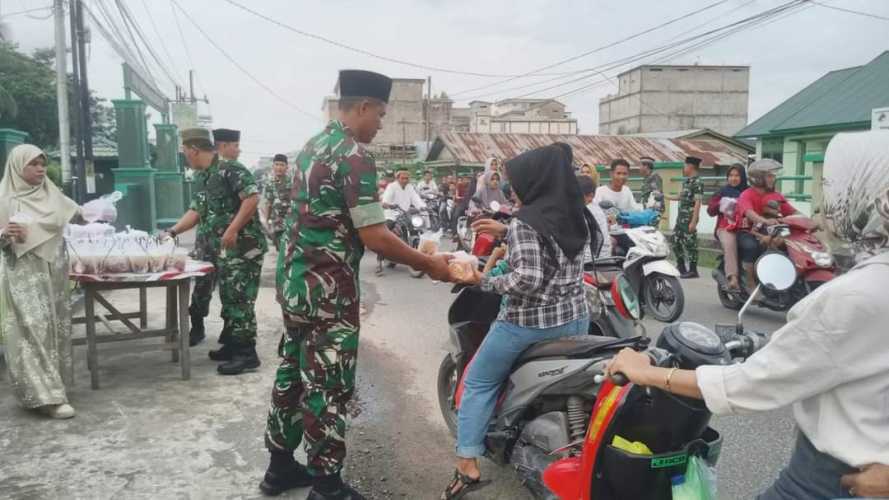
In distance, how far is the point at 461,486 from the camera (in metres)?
2.97

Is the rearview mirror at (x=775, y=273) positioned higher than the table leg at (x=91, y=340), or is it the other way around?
the rearview mirror at (x=775, y=273)

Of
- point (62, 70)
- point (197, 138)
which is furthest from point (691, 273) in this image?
point (62, 70)

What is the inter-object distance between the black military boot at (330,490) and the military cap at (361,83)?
168cm

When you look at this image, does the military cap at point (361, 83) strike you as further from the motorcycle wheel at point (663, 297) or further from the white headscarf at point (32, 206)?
the motorcycle wheel at point (663, 297)

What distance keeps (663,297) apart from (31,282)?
5.35 m

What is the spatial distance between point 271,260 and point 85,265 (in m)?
7.77

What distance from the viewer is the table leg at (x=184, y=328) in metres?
4.61

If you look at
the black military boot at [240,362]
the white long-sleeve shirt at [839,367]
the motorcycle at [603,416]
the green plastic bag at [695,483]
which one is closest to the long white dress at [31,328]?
the black military boot at [240,362]

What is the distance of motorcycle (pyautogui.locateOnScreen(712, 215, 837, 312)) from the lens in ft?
19.8

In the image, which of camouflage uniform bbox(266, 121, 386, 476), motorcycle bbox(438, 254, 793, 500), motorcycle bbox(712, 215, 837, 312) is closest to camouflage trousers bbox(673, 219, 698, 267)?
motorcycle bbox(712, 215, 837, 312)

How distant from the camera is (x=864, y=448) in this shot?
52.2 inches

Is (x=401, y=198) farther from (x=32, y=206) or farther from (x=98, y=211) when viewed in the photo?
(x=32, y=206)

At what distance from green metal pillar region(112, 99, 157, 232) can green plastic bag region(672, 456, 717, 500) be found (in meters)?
11.7

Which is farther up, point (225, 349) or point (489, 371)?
point (489, 371)
